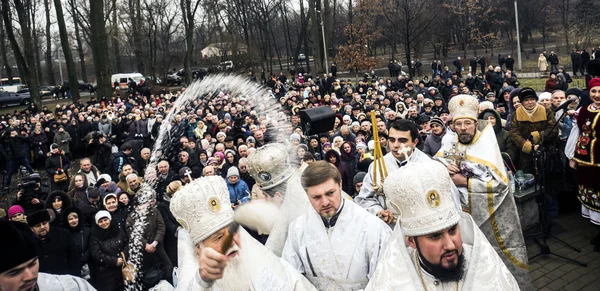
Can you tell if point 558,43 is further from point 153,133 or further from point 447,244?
point 447,244

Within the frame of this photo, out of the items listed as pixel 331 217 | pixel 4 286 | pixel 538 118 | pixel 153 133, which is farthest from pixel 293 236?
pixel 153 133

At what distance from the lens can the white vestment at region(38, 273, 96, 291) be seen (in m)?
3.50

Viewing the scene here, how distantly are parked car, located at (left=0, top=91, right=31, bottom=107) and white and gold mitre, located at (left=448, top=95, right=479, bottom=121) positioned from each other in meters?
38.1

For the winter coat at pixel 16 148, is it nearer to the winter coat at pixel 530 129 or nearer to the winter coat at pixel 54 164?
the winter coat at pixel 54 164

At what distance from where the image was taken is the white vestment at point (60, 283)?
350cm

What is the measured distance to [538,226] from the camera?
7027 millimetres

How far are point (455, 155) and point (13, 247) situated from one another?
4141 millimetres

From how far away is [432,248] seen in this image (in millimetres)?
2461

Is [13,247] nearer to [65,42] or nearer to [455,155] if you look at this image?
[455,155]

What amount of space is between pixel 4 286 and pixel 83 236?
11.5 ft

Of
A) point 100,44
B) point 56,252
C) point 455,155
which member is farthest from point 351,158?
point 100,44

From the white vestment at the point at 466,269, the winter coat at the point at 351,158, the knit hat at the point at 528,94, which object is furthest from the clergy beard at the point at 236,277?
the knit hat at the point at 528,94

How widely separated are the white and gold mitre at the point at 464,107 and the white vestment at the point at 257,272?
305 centimetres

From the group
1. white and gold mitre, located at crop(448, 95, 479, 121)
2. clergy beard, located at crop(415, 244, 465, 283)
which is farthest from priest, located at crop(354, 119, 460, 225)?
clergy beard, located at crop(415, 244, 465, 283)
